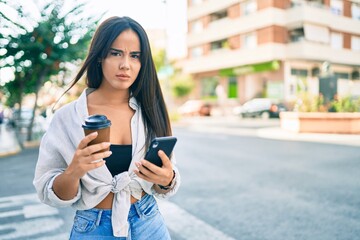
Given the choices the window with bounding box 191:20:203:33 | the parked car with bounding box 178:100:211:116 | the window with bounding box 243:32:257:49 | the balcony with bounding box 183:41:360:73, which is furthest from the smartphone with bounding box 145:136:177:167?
the window with bounding box 191:20:203:33

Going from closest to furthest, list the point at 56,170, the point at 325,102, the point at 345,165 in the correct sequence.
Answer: the point at 56,170 < the point at 345,165 < the point at 325,102

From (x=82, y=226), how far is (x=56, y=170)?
0.30 meters

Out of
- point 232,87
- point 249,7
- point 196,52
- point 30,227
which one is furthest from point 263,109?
point 30,227

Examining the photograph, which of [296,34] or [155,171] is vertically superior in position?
[296,34]

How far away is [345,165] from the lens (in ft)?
25.2

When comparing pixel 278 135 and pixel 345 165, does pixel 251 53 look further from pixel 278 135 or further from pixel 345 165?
pixel 345 165

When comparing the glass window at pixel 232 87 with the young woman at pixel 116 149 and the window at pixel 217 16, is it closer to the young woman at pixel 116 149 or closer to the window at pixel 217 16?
the window at pixel 217 16

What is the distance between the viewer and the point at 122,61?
162 centimetres

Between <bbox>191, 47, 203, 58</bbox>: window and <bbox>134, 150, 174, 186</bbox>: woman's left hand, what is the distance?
36164mm

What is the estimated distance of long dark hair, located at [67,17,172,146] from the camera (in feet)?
5.34

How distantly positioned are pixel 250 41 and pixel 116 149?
101ft

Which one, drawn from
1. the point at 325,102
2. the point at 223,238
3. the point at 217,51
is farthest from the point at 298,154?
the point at 217,51

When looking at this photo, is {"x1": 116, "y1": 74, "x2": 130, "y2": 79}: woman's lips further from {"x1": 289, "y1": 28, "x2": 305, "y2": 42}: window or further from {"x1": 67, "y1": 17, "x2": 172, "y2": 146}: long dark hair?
{"x1": 289, "y1": 28, "x2": 305, "y2": 42}: window

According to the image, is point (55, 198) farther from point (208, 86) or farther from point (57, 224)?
point (208, 86)
